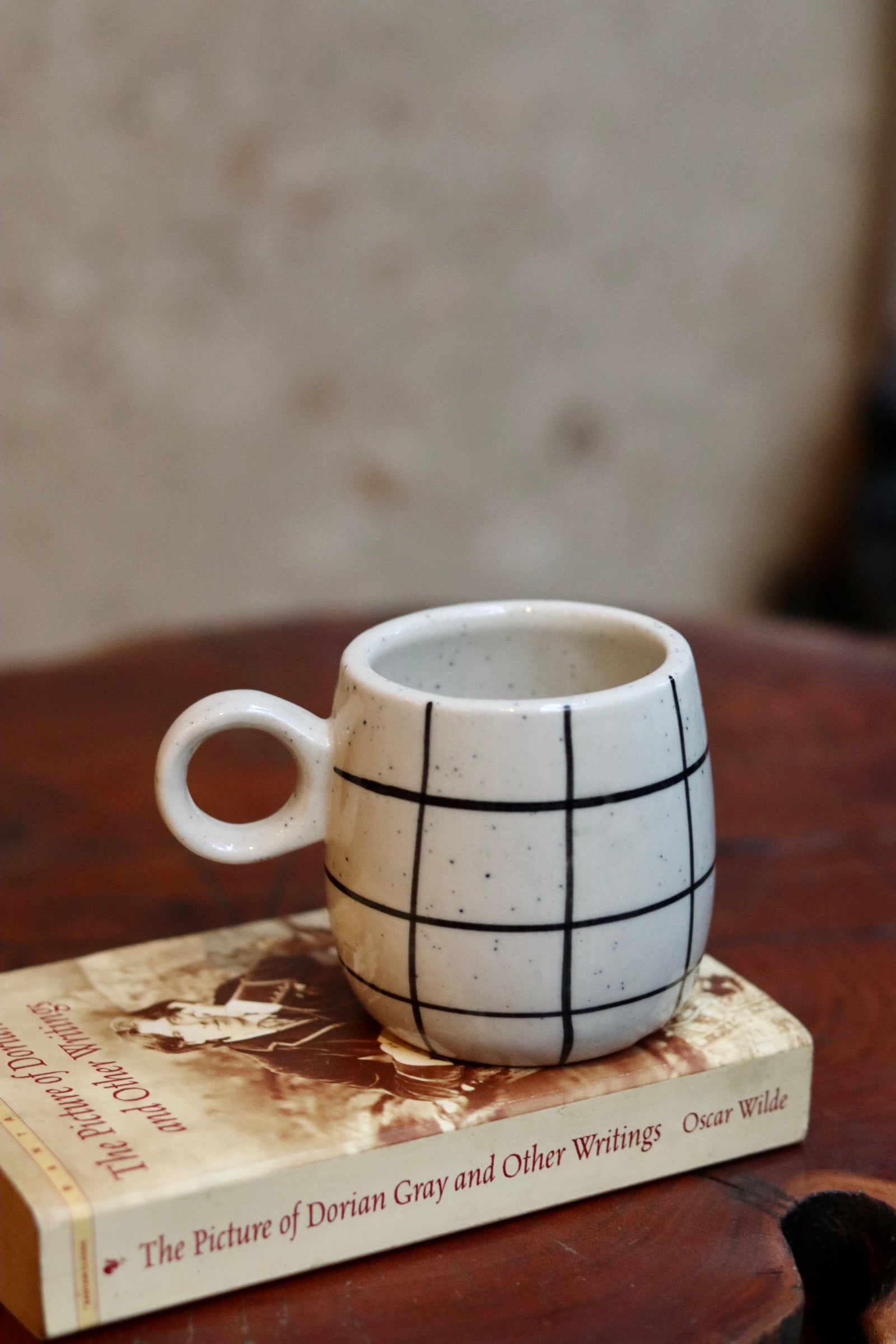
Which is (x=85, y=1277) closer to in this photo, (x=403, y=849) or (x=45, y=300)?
(x=403, y=849)

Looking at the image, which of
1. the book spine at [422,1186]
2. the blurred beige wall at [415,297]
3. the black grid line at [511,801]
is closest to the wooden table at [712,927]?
the book spine at [422,1186]

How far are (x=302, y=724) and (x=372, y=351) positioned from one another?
151 cm

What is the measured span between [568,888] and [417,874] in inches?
2.1

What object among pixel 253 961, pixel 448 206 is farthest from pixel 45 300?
pixel 253 961

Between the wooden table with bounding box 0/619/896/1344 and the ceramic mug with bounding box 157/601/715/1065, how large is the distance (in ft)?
0.24

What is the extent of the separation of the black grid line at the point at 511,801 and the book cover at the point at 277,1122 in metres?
0.10

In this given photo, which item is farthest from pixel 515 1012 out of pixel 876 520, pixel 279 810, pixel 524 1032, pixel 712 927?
pixel 876 520

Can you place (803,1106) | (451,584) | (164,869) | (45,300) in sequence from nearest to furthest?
1. (803,1106)
2. (164,869)
3. (45,300)
4. (451,584)

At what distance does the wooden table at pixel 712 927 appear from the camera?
1.48ft

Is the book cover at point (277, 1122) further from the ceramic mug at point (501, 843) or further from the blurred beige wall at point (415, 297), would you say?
the blurred beige wall at point (415, 297)

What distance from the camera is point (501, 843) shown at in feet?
1.55

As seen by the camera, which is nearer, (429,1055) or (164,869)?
(429,1055)

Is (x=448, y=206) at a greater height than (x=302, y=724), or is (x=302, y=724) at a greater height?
(x=448, y=206)

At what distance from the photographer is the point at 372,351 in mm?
1946
